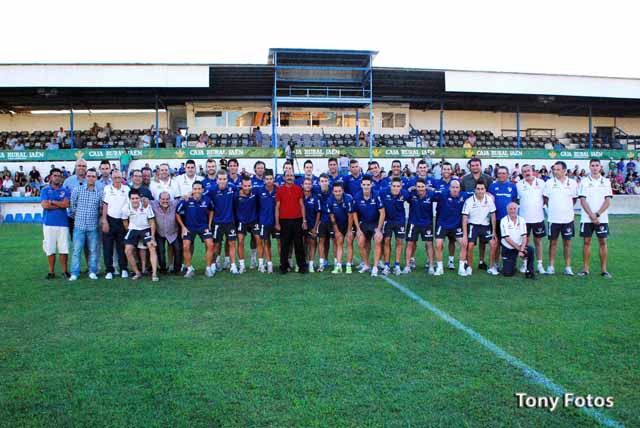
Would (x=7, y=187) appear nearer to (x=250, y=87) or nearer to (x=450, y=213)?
(x=250, y=87)

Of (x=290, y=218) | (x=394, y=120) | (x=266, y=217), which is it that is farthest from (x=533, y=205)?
(x=394, y=120)

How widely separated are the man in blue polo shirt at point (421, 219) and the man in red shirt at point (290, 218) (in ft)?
6.49

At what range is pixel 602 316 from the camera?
19.7 ft

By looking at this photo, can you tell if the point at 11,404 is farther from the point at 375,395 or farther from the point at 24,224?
the point at 24,224

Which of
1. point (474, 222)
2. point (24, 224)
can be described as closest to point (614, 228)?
point (474, 222)

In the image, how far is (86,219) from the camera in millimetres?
8953

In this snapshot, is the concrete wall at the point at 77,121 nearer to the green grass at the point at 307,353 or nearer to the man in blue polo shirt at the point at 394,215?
the green grass at the point at 307,353

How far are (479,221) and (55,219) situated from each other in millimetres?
7534

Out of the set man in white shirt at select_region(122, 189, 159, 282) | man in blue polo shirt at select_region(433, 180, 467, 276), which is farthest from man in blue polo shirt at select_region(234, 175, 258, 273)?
man in blue polo shirt at select_region(433, 180, 467, 276)

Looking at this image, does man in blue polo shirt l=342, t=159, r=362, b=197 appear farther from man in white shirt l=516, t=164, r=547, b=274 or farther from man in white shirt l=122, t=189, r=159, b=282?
man in white shirt l=122, t=189, r=159, b=282

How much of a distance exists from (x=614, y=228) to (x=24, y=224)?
22682 mm

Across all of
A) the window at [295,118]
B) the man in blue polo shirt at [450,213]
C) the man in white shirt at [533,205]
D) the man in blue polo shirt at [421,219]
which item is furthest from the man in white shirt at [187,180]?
the window at [295,118]

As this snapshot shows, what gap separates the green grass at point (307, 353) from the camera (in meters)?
3.56

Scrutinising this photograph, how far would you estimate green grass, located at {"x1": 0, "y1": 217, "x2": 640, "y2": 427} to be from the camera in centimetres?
356
